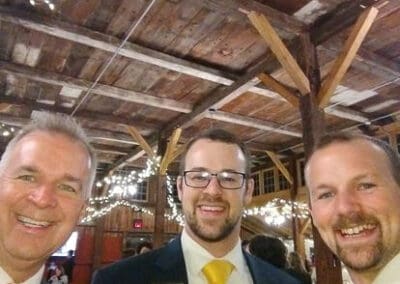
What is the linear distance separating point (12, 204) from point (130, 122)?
5.59 m

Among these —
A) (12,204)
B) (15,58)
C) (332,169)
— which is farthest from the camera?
(15,58)

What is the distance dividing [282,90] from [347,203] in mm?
3050

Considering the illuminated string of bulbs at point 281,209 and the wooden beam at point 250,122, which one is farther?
the illuminated string of bulbs at point 281,209

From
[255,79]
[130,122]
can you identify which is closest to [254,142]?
[130,122]

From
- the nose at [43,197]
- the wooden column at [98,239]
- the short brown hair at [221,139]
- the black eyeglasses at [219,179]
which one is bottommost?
the wooden column at [98,239]

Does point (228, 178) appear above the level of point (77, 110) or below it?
below

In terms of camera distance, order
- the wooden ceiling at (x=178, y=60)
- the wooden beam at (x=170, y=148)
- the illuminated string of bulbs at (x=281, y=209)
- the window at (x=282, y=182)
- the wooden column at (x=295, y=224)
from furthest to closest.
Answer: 1. the window at (x=282, y=182)
2. the illuminated string of bulbs at (x=281, y=209)
3. the wooden column at (x=295, y=224)
4. the wooden beam at (x=170, y=148)
5. the wooden ceiling at (x=178, y=60)

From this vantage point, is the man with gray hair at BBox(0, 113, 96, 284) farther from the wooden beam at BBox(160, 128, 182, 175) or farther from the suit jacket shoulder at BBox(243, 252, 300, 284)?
the wooden beam at BBox(160, 128, 182, 175)

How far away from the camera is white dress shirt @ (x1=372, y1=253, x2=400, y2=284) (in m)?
1.26

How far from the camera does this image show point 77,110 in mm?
6410

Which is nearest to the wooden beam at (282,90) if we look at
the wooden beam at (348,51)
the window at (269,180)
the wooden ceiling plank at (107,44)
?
the wooden beam at (348,51)

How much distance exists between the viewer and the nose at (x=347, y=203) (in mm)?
1396

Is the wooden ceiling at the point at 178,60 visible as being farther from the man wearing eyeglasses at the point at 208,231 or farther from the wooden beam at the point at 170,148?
the man wearing eyeglasses at the point at 208,231

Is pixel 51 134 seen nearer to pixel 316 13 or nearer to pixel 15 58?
pixel 316 13
